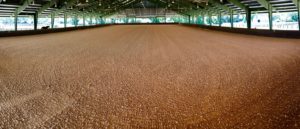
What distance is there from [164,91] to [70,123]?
4.95 feet

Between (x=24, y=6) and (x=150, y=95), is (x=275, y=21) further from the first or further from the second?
(x=150, y=95)

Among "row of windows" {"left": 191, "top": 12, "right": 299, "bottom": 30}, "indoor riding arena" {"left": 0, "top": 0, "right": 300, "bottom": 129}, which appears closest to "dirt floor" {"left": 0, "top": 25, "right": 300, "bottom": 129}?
"indoor riding arena" {"left": 0, "top": 0, "right": 300, "bottom": 129}

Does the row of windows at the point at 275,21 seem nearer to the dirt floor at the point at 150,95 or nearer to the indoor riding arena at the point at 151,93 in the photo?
the indoor riding arena at the point at 151,93

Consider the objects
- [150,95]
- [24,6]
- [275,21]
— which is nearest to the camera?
[150,95]

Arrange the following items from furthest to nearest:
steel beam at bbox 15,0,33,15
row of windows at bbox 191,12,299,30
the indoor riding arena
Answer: steel beam at bbox 15,0,33,15 < row of windows at bbox 191,12,299,30 < the indoor riding arena

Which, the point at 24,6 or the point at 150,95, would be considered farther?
the point at 24,6

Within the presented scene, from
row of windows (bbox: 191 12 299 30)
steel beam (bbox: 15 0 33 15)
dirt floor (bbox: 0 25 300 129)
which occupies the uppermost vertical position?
steel beam (bbox: 15 0 33 15)

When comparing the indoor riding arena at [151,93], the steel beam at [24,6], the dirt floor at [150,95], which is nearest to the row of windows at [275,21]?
the indoor riding arena at [151,93]

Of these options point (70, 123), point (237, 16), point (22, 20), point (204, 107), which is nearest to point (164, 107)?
point (204, 107)

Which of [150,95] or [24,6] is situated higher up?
[24,6]

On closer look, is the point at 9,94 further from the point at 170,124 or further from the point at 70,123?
the point at 170,124

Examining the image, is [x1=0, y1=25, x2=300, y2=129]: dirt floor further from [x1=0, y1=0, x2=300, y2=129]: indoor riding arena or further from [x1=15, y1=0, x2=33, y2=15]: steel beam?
[x1=15, y1=0, x2=33, y2=15]: steel beam

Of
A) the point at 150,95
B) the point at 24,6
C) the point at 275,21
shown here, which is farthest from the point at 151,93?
the point at 24,6

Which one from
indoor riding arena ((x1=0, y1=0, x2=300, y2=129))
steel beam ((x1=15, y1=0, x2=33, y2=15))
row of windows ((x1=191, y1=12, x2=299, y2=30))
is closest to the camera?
indoor riding arena ((x1=0, y1=0, x2=300, y2=129))
